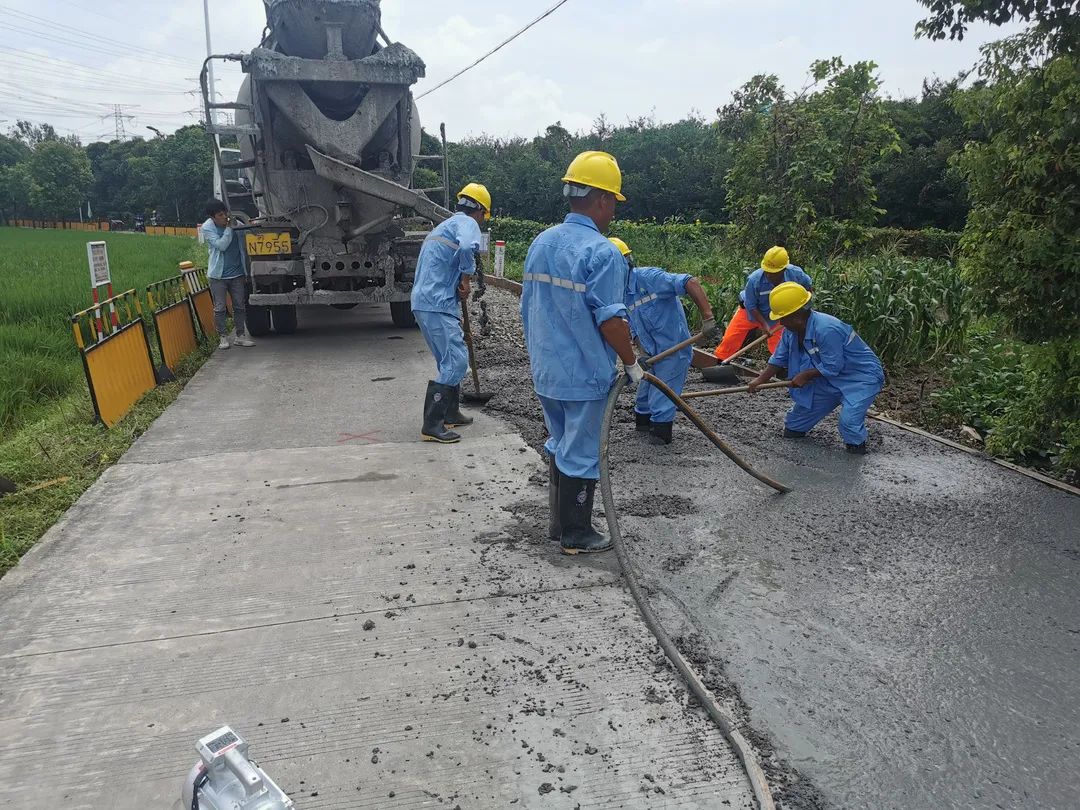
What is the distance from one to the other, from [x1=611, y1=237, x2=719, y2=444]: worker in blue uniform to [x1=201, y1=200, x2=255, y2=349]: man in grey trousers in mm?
5016

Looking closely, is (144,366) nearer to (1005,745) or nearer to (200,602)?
(200,602)

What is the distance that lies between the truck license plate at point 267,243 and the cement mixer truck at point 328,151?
11mm

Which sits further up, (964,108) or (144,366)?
(964,108)

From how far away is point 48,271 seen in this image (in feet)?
48.8

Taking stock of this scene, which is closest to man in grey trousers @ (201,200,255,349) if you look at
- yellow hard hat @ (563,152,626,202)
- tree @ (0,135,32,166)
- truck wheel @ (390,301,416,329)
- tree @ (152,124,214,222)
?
truck wheel @ (390,301,416,329)

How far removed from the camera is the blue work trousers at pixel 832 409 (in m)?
5.17

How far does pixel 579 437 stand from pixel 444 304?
216 centimetres

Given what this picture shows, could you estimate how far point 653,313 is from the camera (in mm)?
5543

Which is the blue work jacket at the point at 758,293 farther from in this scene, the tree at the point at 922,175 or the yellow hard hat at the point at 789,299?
the tree at the point at 922,175

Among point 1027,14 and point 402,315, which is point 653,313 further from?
point 402,315

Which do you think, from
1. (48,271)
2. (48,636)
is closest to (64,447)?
(48,636)

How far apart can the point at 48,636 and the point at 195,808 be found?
6.98ft

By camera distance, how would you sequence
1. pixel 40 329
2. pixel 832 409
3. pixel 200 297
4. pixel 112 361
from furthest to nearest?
pixel 200 297
pixel 40 329
pixel 112 361
pixel 832 409

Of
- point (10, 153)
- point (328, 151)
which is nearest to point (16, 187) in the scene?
point (10, 153)
